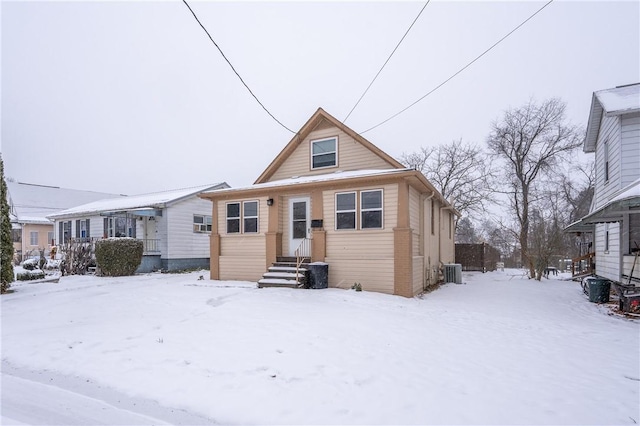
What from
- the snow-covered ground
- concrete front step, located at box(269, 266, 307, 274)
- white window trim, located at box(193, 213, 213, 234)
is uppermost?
white window trim, located at box(193, 213, 213, 234)

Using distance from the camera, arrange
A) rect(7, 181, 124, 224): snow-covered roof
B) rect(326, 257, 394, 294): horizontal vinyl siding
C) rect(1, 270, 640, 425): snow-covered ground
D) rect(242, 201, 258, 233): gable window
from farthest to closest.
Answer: rect(7, 181, 124, 224): snow-covered roof < rect(242, 201, 258, 233): gable window < rect(326, 257, 394, 294): horizontal vinyl siding < rect(1, 270, 640, 425): snow-covered ground

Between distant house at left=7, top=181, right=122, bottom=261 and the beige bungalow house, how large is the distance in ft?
65.3

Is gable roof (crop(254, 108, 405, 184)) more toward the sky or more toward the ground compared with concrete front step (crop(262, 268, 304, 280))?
more toward the sky

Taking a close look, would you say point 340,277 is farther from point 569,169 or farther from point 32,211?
point 32,211

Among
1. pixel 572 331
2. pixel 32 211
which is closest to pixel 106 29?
pixel 572 331

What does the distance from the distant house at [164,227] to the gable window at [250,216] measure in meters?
7.31

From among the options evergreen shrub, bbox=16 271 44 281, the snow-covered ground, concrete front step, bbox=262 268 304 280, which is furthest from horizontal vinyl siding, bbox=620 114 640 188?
evergreen shrub, bbox=16 271 44 281

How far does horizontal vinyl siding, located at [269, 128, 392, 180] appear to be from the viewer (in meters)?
12.1

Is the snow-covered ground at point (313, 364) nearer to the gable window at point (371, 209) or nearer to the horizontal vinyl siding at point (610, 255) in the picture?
the gable window at point (371, 209)

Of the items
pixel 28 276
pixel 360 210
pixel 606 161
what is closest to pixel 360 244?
pixel 360 210

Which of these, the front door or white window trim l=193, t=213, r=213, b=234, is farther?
white window trim l=193, t=213, r=213, b=234

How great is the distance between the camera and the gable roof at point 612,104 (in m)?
9.93

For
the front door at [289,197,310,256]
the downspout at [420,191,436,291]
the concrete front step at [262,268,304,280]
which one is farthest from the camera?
the front door at [289,197,310,256]

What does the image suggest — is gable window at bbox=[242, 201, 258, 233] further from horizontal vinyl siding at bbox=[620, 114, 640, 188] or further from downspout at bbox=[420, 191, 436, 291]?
horizontal vinyl siding at bbox=[620, 114, 640, 188]
